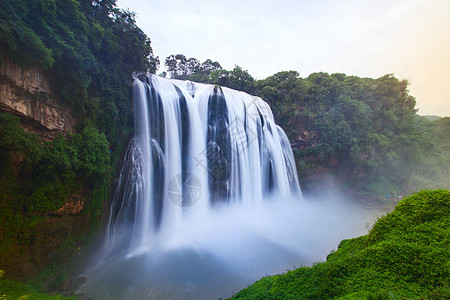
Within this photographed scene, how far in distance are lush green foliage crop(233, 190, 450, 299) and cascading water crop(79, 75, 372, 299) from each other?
417 centimetres

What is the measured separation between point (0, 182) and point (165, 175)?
238 inches

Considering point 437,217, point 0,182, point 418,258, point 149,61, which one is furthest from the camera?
point 149,61

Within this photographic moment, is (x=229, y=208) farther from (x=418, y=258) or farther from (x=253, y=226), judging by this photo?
(x=418, y=258)

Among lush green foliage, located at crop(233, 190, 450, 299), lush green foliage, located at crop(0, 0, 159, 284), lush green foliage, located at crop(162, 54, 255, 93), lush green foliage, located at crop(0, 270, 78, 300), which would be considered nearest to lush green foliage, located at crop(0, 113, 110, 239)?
lush green foliage, located at crop(0, 0, 159, 284)

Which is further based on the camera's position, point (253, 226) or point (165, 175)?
point (253, 226)

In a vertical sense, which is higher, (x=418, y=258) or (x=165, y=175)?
(x=165, y=175)

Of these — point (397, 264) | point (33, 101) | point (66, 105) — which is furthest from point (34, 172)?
point (397, 264)

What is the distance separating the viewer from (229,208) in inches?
510

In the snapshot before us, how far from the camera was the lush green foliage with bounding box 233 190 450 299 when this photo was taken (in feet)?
8.76

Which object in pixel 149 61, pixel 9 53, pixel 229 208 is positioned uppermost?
pixel 149 61

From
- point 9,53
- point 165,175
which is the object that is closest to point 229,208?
point 165,175

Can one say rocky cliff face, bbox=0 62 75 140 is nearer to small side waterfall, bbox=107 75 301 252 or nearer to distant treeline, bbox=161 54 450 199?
small side waterfall, bbox=107 75 301 252

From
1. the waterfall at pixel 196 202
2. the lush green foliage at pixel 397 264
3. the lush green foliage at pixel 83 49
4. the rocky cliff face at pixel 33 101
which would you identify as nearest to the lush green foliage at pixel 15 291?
the waterfall at pixel 196 202

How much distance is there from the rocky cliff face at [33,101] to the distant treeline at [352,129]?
1487 centimetres
